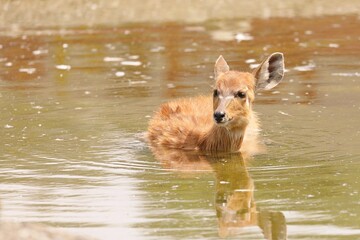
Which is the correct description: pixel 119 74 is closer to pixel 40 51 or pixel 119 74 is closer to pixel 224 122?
pixel 40 51

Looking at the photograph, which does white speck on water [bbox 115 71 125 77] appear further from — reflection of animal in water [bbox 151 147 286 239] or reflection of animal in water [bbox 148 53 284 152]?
reflection of animal in water [bbox 151 147 286 239]

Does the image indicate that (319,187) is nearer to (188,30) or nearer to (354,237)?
(354,237)

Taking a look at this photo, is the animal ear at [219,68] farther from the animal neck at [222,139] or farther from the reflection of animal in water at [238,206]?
the reflection of animal in water at [238,206]

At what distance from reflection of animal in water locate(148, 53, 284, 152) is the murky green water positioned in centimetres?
23

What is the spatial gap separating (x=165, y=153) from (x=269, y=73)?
1.32 m

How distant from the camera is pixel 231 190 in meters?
9.22

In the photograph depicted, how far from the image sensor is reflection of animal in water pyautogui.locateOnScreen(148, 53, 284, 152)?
34.4 feet

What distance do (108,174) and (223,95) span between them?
1.45 m

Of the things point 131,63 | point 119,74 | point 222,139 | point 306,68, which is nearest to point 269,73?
point 222,139

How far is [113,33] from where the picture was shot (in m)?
21.3

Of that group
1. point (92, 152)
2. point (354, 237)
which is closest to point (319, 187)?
point (354, 237)

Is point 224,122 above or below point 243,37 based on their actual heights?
below

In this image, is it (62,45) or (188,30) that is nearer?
(62,45)

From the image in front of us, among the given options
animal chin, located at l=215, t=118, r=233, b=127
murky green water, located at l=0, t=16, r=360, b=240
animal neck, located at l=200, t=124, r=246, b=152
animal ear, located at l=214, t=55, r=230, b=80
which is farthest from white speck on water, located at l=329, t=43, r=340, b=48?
animal chin, located at l=215, t=118, r=233, b=127
